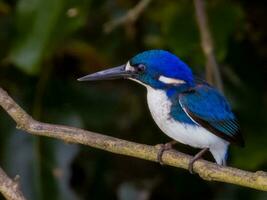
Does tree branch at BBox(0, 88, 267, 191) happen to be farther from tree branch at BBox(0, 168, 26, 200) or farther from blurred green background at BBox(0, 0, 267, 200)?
blurred green background at BBox(0, 0, 267, 200)

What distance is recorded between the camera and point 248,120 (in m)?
4.86

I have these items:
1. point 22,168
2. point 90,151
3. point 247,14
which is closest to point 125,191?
point 90,151

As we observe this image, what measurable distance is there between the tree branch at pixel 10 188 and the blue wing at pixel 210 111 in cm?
91

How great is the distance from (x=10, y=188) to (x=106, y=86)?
2384mm

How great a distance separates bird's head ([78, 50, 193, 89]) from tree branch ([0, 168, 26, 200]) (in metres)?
0.76

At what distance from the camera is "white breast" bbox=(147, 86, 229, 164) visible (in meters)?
3.71

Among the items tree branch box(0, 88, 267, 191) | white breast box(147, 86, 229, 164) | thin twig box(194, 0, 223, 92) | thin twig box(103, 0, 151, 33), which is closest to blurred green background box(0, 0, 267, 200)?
thin twig box(103, 0, 151, 33)

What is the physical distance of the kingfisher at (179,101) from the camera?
3732 millimetres

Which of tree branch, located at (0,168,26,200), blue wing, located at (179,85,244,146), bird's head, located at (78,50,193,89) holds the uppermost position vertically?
tree branch, located at (0,168,26,200)

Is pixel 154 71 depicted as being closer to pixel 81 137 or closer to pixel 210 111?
pixel 210 111

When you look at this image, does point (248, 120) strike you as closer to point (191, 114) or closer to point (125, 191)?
point (125, 191)

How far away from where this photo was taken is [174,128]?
3.70 m

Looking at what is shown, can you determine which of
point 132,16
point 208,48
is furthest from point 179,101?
point 132,16

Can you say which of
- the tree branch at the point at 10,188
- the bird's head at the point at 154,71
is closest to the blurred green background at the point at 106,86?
the bird's head at the point at 154,71
